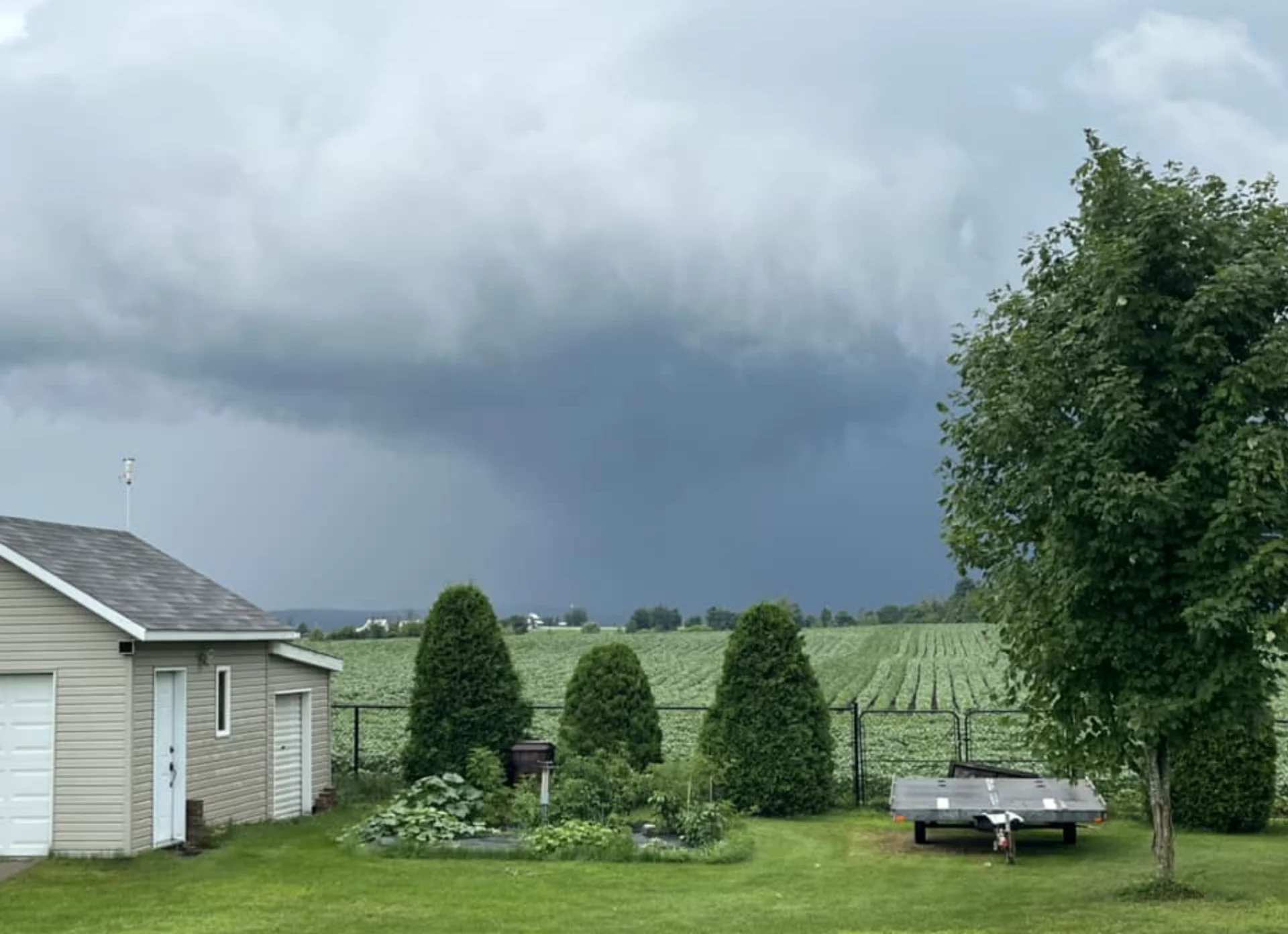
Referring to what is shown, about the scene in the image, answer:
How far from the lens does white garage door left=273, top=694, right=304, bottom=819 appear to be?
1912 cm

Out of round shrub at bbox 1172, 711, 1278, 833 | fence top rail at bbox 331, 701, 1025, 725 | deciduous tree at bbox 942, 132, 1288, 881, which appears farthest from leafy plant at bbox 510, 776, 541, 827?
round shrub at bbox 1172, 711, 1278, 833

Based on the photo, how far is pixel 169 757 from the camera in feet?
53.7

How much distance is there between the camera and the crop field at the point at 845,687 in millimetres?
26672

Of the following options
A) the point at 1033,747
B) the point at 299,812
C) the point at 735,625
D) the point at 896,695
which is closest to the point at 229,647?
the point at 299,812

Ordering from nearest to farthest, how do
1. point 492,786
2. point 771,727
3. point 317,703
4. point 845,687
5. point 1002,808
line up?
point 1002,808 → point 492,786 → point 771,727 → point 317,703 → point 845,687

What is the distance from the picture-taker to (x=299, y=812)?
64.6 feet

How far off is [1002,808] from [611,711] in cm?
673

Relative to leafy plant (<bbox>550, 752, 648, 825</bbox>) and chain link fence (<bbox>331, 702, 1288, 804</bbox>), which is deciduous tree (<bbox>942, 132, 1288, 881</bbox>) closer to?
leafy plant (<bbox>550, 752, 648, 825</bbox>)

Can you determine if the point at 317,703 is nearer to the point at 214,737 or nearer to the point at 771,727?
the point at 214,737

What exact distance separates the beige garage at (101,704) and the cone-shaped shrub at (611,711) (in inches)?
203

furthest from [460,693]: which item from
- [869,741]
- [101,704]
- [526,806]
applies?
[869,741]

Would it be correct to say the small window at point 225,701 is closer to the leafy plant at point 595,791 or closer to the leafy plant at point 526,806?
the leafy plant at point 526,806

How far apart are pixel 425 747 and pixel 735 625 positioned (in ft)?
16.8

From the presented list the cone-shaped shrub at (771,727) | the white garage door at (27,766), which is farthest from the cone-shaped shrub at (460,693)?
the white garage door at (27,766)
